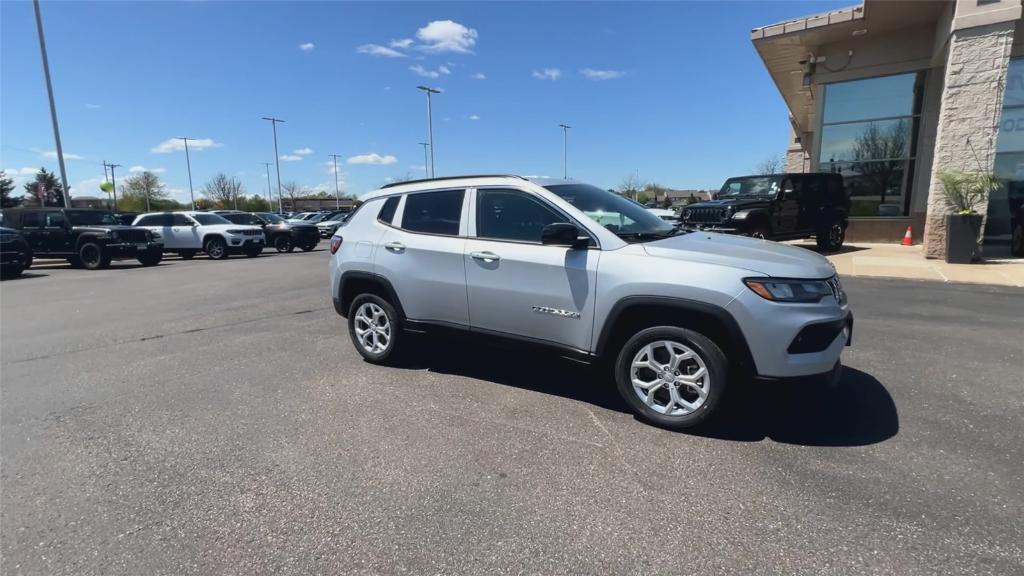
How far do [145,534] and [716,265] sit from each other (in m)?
3.52

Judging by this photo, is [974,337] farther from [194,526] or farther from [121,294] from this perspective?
[121,294]

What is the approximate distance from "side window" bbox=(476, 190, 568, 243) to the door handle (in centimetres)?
16

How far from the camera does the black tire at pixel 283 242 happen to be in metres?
21.6

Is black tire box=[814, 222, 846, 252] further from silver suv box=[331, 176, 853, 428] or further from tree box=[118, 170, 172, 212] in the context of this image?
tree box=[118, 170, 172, 212]

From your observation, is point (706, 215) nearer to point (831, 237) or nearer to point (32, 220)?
point (831, 237)

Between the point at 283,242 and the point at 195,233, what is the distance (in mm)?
3803

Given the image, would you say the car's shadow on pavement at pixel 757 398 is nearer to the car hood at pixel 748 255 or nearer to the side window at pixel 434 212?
the car hood at pixel 748 255

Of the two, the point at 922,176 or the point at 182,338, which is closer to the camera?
the point at 182,338

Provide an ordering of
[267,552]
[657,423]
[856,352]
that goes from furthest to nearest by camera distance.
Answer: [856,352]
[657,423]
[267,552]

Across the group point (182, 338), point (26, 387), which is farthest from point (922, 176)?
point (26, 387)

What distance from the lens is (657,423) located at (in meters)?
3.54

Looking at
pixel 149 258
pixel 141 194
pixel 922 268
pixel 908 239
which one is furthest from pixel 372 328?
pixel 141 194

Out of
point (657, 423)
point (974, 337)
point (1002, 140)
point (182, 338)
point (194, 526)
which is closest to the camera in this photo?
point (194, 526)

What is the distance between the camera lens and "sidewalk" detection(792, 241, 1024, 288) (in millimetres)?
9327
